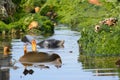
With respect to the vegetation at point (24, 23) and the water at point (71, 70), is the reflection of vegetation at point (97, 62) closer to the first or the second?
the water at point (71, 70)

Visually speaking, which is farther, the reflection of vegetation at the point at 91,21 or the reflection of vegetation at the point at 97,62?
the reflection of vegetation at the point at 91,21

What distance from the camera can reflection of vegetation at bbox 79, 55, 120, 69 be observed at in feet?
79.7

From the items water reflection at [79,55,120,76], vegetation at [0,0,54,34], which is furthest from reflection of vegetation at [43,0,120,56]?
vegetation at [0,0,54,34]

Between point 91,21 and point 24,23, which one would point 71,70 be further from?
point 24,23

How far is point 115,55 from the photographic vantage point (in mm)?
26547

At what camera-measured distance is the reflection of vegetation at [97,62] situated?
24.3 m

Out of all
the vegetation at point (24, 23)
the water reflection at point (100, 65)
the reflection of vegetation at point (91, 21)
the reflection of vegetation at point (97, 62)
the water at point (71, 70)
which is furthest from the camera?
the vegetation at point (24, 23)

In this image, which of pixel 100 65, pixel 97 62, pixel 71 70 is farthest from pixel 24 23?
pixel 71 70

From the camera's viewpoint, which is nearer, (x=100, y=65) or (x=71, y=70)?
Answer: (x=71, y=70)

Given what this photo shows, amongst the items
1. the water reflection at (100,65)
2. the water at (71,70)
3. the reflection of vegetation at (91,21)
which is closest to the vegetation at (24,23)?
the reflection of vegetation at (91,21)

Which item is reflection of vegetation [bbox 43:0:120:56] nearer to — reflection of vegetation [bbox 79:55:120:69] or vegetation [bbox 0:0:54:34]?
reflection of vegetation [bbox 79:55:120:69]

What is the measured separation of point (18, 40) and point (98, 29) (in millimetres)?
8175

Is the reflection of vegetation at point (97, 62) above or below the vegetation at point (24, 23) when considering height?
above

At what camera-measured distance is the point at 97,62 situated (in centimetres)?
2520
